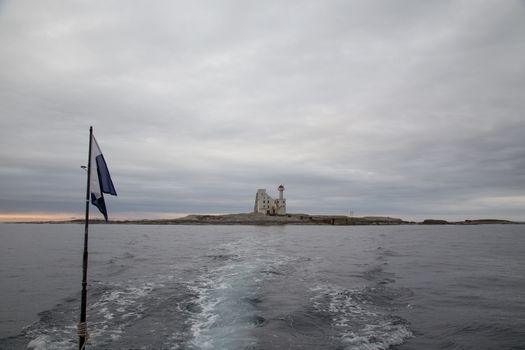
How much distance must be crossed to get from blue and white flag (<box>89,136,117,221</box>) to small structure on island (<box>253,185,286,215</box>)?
143 m

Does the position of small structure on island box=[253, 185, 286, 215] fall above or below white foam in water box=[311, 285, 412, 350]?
above

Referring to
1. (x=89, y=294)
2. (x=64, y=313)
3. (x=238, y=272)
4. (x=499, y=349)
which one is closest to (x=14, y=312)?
(x=64, y=313)

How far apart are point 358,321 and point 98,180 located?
11.7 meters

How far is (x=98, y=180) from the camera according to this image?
36.1 feet

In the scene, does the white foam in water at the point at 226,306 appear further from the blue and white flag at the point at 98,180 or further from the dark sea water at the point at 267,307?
the blue and white flag at the point at 98,180

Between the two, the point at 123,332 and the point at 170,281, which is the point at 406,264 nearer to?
the point at 170,281

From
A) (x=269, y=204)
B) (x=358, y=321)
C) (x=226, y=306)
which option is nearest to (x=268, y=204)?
(x=269, y=204)

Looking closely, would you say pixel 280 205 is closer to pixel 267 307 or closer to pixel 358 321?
pixel 267 307

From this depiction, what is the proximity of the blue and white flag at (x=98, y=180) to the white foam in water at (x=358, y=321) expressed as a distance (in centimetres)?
934

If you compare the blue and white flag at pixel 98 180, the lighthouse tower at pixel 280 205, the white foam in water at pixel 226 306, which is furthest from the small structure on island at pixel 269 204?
the blue and white flag at pixel 98 180

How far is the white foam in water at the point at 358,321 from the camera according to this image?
1348cm

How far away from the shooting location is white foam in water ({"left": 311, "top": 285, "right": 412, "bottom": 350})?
13.5m

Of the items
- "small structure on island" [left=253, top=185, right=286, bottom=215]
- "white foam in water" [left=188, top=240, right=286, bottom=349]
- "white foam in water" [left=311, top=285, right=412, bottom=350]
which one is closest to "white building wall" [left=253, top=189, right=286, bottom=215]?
"small structure on island" [left=253, top=185, right=286, bottom=215]

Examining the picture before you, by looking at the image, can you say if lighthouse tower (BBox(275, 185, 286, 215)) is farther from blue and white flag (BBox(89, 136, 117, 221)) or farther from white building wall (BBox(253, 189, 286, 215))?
blue and white flag (BBox(89, 136, 117, 221))
